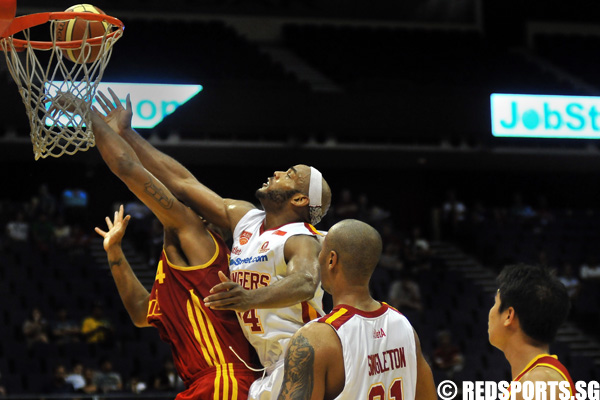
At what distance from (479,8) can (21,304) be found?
12.4 metres

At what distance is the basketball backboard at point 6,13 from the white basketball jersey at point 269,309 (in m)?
1.42

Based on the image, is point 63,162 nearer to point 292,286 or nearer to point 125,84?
point 125,84

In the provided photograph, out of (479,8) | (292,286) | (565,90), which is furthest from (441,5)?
(292,286)

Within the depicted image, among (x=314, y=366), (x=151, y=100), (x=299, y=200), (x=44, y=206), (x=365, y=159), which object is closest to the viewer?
(x=314, y=366)

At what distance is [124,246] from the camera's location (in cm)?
1334

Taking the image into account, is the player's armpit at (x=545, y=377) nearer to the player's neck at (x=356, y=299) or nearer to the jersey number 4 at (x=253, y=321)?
the player's neck at (x=356, y=299)

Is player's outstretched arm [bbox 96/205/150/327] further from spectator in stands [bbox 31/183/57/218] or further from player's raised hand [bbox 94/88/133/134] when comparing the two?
spectator in stands [bbox 31/183/57/218]

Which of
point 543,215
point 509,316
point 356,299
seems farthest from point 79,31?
point 543,215

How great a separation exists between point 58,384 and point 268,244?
5792 millimetres

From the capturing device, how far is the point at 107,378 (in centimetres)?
892

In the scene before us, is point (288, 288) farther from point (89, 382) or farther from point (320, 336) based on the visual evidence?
point (89, 382)

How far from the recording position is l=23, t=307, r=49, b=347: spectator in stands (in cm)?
955

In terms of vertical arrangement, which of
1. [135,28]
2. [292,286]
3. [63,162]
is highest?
[135,28]

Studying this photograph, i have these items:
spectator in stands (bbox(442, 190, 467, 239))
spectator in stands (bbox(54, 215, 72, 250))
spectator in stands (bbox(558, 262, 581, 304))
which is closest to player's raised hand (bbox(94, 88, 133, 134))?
spectator in stands (bbox(54, 215, 72, 250))
